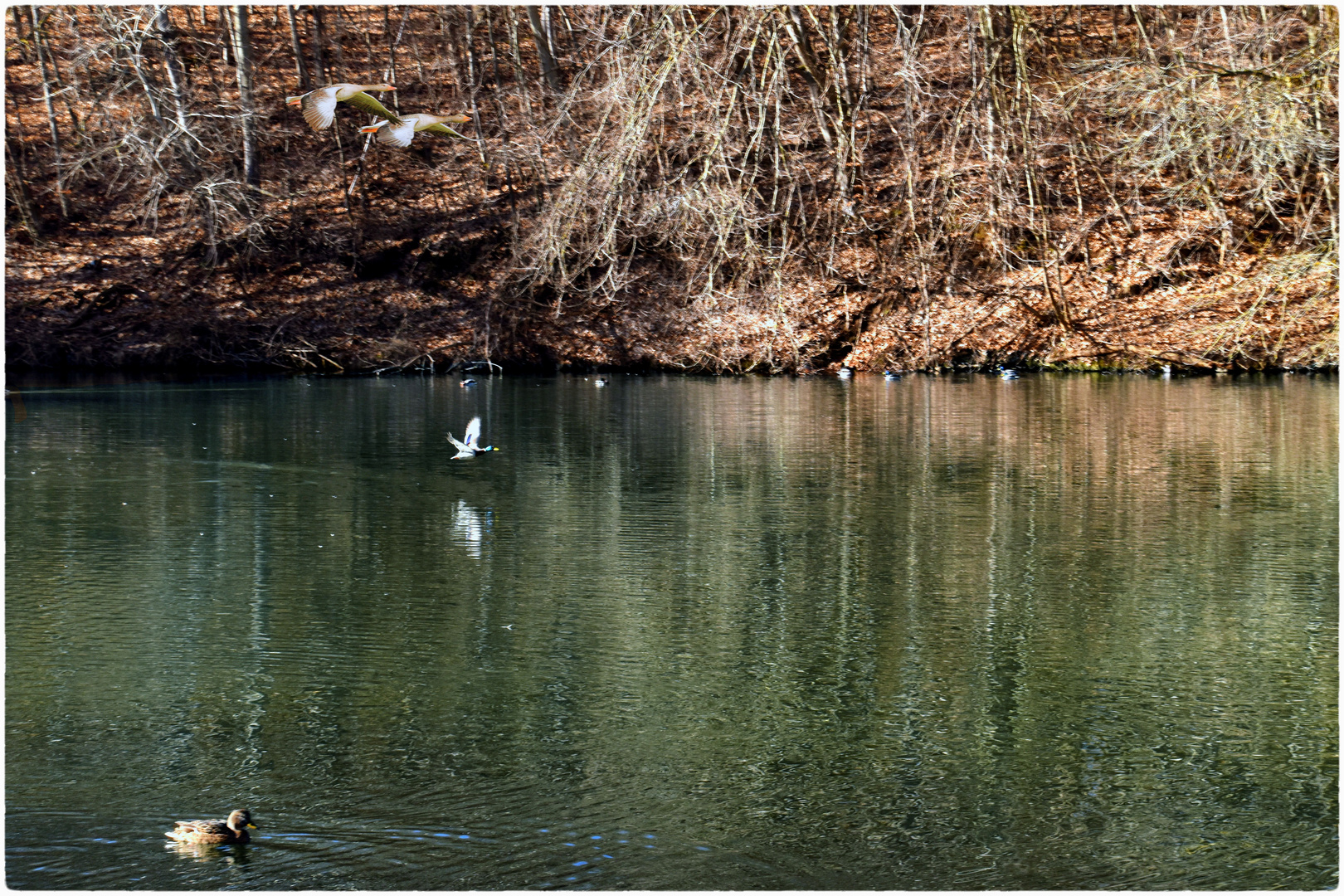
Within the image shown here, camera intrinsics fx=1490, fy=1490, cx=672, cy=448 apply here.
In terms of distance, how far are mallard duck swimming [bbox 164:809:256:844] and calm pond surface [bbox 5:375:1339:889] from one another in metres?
0.05

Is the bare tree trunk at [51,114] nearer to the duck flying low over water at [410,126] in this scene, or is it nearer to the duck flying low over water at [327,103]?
the duck flying low over water at [410,126]

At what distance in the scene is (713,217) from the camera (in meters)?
23.2

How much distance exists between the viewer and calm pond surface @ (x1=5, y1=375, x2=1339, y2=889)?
4410 millimetres

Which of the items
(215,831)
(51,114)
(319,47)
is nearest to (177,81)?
(51,114)

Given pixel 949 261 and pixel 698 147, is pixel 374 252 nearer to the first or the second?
pixel 698 147

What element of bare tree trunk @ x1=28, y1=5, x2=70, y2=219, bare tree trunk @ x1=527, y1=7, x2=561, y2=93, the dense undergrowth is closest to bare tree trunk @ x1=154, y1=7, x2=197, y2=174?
the dense undergrowth

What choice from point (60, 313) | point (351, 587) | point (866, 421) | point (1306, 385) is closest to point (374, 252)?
point (60, 313)

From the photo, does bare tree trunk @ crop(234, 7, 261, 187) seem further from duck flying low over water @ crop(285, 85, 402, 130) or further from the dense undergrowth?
duck flying low over water @ crop(285, 85, 402, 130)

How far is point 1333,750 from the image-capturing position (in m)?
5.21

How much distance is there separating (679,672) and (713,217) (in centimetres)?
1768

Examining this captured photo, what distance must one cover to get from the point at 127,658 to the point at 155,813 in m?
1.92

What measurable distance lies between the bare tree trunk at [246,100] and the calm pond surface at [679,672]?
16394 millimetres

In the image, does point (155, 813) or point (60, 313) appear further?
point (60, 313)

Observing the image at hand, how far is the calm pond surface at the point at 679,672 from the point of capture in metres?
4.41
